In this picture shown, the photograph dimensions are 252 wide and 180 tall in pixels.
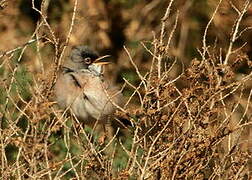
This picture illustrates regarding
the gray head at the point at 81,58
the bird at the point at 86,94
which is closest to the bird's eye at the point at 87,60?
the gray head at the point at 81,58

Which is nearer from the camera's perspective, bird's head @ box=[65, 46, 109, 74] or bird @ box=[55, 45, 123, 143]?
bird @ box=[55, 45, 123, 143]

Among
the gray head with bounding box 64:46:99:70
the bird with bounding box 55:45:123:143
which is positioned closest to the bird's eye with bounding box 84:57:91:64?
the gray head with bounding box 64:46:99:70

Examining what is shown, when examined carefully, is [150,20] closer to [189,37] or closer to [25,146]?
[189,37]

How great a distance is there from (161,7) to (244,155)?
604 cm

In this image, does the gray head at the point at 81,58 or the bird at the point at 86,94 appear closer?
the bird at the point at 86,94

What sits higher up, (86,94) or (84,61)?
(84,61)

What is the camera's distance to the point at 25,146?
4168 millimetres

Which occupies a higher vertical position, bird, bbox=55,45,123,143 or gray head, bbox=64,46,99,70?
gray head, bbox=64,46,99,70

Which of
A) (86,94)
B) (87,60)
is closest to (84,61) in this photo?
(87,60)

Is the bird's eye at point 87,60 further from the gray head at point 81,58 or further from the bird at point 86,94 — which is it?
the bird at point 86,94

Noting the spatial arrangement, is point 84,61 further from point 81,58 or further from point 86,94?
point 86,94

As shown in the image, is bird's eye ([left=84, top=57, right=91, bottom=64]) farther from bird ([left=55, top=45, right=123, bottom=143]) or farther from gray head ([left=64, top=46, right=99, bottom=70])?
→ bird ([left=55, top=45, right=123, bottom=143])

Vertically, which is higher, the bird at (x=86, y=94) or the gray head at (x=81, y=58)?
the gray head at (x=81, y=58)

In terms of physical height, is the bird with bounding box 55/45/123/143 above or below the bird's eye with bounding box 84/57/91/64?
below
